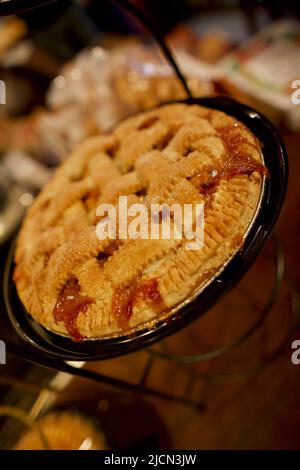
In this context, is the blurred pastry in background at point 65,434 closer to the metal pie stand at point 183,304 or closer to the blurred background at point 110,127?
the blurred background at point 110,127

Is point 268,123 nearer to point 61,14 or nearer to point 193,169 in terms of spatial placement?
point 193,169

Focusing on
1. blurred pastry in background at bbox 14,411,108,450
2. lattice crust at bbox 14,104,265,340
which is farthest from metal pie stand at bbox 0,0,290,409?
blurred pastry in background at bbox 14,411,108,450

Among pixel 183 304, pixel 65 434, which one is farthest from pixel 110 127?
pixel 65 434

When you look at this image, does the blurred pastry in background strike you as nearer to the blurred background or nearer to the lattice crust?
the blurred background

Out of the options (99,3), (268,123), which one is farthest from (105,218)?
(99,3)

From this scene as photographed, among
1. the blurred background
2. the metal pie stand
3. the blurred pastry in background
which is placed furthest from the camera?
the blurred background

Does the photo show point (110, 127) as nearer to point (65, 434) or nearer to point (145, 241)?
point (145, 241)

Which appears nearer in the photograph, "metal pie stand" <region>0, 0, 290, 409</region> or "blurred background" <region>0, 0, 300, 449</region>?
"metal pie stand" <region>0, 0, 290, 409</region>
